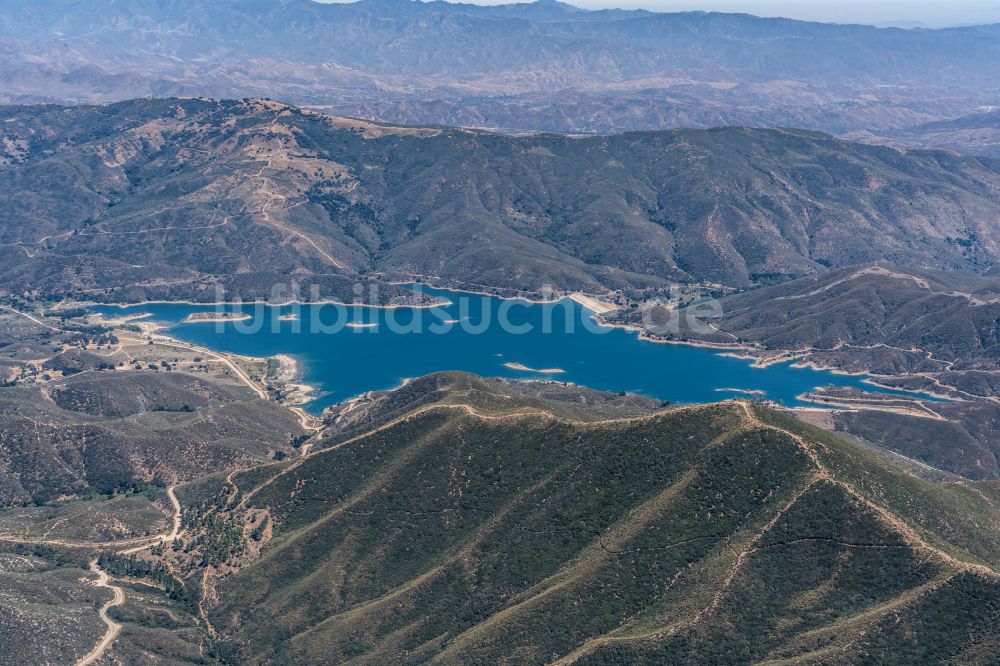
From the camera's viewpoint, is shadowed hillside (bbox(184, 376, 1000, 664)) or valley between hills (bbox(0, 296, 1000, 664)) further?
valley between hills (bbox(0, 296, 1000, 664))

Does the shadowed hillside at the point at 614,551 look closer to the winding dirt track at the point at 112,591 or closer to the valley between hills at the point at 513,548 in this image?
the valley between hills at the point at 513,548

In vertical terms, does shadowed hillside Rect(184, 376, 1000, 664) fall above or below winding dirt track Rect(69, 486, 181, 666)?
above

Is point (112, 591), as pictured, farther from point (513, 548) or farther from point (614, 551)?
point (614, 551)

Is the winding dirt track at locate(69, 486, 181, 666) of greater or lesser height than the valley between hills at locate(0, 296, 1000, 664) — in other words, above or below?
below

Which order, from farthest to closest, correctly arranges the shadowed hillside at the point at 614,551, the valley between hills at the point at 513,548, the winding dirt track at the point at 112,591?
1. the winding dirt track at the point at 112,591
2. the valley between hills at the point at 513,548
3. the shadowed hillside at the point at 614,551

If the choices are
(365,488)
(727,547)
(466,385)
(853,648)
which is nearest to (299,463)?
(365,488)

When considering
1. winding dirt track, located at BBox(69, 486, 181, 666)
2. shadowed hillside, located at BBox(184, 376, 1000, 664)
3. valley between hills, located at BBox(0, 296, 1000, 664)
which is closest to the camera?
shadowed hillside, located at BBox(184, 376, 1000, 664)

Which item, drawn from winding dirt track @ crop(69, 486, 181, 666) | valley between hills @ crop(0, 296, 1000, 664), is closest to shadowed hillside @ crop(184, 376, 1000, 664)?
valley between hills @ crop(0, 296, 1000, 664)

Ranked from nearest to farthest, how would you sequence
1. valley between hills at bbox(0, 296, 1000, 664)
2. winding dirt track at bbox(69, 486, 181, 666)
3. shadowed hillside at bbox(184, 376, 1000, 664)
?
shadowed hillside at bbox(184, 376, 1000, 664), valley between hills at bbox(0, 296, 1000, 664), winding dirt track at bbox(69, 486, 181, 666)

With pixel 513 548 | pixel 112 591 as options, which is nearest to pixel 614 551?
pixel 513 548

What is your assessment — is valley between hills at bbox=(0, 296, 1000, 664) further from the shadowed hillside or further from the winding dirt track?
the winding dirt track

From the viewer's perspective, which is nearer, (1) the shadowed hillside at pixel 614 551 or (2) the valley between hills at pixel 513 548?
(1) the shadowed hillside at pixel 614 551

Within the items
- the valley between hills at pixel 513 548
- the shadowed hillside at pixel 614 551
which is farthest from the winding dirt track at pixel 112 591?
the shadowed hillside at pixel 614 551
